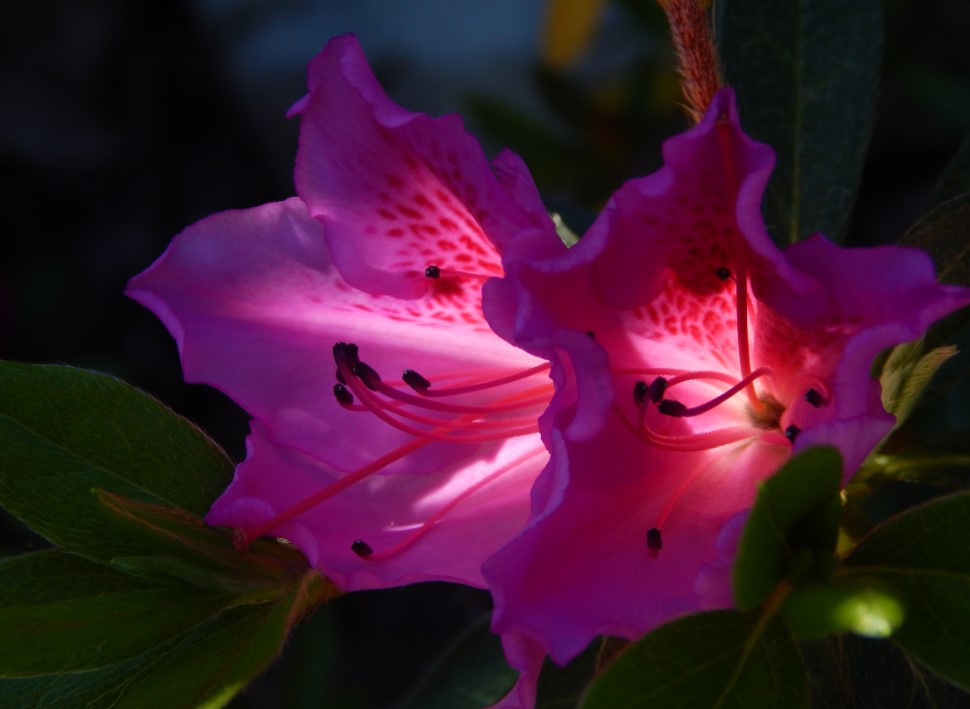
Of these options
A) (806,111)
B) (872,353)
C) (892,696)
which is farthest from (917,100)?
(872,353)

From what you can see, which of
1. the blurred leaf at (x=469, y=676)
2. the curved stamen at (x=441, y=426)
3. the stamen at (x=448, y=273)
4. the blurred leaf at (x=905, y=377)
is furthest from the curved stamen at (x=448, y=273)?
the blurred leaf at (x=469, y=676)

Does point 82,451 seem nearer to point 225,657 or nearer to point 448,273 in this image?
point 225,657

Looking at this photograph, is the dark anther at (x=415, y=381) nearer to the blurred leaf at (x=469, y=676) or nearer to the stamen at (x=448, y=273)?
the stamen at (x=448, y=273)

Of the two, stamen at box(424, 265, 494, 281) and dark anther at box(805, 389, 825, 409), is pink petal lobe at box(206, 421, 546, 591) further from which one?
dark anther at box(805, 389, 825, 409)

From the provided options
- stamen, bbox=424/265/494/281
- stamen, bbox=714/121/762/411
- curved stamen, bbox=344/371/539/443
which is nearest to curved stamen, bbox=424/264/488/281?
stamen, bbox=424/265/494/281

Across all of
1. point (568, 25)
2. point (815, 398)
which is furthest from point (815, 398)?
point (568, 25)

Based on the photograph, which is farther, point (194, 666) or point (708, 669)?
point (194, 666)
